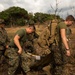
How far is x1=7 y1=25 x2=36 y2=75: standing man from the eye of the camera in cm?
668

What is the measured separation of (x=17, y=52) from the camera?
273 inches

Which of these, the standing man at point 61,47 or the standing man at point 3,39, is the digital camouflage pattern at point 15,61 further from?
the standing man at point 3,39

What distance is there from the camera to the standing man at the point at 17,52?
668 cm

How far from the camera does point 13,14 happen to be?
177ft

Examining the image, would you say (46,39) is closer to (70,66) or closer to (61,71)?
(61,71)

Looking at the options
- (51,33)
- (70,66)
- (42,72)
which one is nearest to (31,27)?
(51,33)

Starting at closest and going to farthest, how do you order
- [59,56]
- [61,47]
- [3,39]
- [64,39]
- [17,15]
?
[64,39]
[61,47]
[59,56]
[3,39]
[17,15]

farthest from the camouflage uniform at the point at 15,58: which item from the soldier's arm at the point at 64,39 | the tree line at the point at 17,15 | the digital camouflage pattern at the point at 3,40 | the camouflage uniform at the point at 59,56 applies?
the tree line at the point at 17,15

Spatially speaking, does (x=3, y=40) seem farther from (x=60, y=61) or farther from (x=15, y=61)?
(x=60, y=61)

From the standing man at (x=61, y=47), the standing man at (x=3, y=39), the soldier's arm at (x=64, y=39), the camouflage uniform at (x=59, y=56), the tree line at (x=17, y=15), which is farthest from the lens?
the tree line at (x=17, y=15)

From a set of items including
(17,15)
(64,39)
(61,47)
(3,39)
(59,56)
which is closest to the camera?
(64,39)

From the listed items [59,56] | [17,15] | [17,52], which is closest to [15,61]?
[17,52]

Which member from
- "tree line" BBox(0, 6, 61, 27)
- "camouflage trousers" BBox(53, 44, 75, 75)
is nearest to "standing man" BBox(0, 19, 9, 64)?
"camouflage trousers" BBox(53, 44, 75, 75)

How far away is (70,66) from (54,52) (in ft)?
7.55
